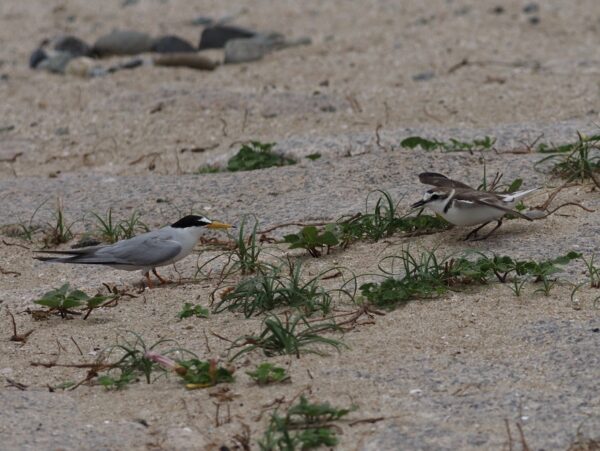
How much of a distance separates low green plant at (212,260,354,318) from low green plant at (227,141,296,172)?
233 cm

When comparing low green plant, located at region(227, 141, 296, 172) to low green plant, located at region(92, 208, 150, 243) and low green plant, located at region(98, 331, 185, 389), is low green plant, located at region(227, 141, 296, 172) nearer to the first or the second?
low green plant, located at region(92, 208, 150, 243)

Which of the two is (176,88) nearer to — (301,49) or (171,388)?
(301,49)

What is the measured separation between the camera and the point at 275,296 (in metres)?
5.18

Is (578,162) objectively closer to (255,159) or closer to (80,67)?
(255,159)

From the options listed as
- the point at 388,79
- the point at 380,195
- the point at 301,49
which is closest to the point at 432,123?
the point at 388,79

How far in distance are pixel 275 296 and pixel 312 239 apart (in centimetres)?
66

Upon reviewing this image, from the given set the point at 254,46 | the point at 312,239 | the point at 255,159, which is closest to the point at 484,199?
the point at 312,239

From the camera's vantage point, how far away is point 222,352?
15.3ft

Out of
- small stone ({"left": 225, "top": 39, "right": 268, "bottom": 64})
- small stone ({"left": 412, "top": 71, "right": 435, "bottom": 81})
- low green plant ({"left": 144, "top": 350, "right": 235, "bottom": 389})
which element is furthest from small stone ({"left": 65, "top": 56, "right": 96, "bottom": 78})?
low green plant ({"left": 144, "top": 350, "right": 235, "bottom": 389})

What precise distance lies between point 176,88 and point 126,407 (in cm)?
594

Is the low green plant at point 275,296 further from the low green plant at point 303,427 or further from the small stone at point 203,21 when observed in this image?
the small stone at point 203,21

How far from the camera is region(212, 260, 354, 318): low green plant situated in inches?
198

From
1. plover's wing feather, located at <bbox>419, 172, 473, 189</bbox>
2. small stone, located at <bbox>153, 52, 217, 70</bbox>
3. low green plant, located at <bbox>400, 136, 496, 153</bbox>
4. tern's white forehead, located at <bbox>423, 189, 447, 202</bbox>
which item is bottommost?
small stone, located at <bbox>153, 52, 217, 70</bbox>

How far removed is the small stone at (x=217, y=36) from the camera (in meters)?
11.7
